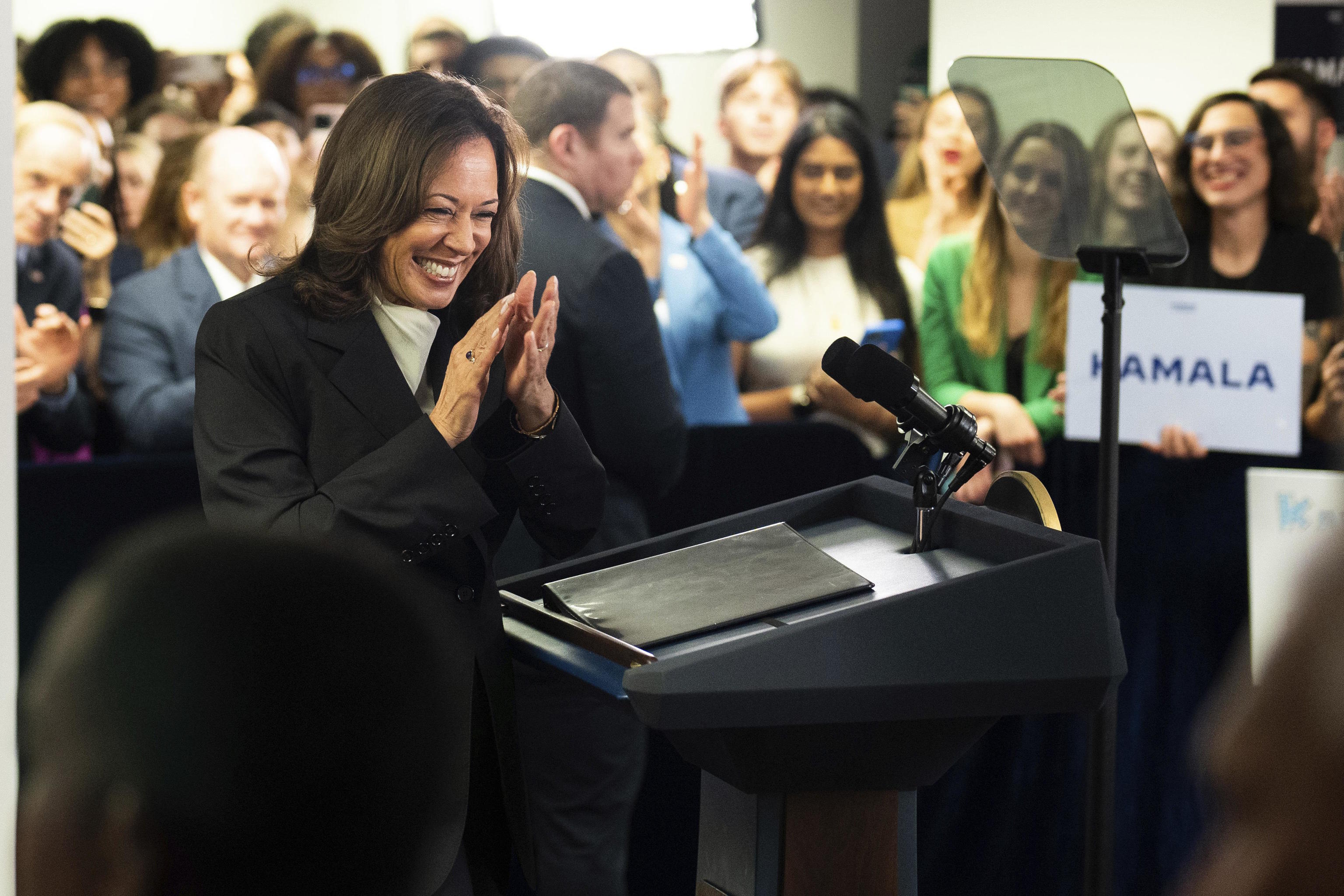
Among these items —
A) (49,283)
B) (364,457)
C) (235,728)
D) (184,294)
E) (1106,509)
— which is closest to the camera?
(235,728)

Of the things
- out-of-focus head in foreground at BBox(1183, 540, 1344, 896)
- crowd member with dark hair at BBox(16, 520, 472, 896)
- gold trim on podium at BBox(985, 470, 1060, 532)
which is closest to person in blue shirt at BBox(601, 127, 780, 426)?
gold trim on podium at BBox(985, 470, 1060, 532)

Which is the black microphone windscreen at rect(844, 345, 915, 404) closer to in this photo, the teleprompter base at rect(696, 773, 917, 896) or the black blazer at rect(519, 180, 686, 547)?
the teleprompter base at rect(696, 773, 917, 896)

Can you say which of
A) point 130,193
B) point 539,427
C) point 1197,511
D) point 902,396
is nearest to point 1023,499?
point 902,396

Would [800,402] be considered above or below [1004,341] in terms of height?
below

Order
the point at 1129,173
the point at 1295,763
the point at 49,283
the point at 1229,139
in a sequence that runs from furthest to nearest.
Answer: the point at 1229,139, the point at 49,283, the point at 1129,173, the point at 1295,763

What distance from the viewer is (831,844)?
5.22ft

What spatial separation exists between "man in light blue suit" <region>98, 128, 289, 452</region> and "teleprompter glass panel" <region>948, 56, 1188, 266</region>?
3.77ft

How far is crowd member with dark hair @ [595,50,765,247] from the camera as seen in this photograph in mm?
3291

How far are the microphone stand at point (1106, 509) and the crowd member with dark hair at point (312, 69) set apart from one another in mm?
1859

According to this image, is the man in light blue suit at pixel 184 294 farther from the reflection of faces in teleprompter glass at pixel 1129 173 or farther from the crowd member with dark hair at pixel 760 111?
the reflection of faces in teleprompter glass at pixel 1129 173

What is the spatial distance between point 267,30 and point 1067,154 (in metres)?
2.05

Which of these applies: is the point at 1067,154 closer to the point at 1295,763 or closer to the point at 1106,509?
the point at 1106,509

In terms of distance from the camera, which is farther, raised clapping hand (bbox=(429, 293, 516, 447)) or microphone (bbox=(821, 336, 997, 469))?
raised clapping hand (bbox=(429, 293, 516, 447))

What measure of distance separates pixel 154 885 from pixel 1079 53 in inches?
127
